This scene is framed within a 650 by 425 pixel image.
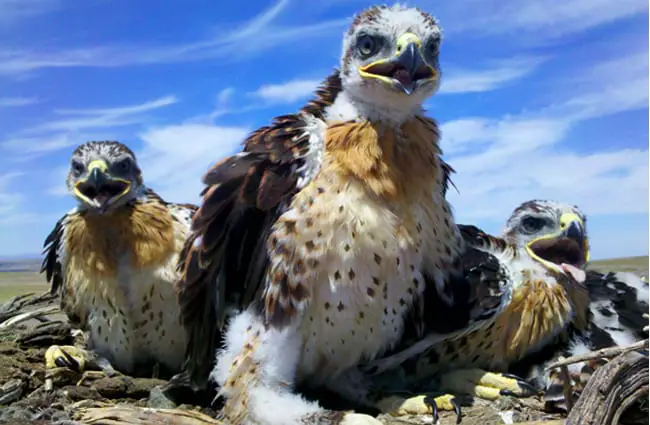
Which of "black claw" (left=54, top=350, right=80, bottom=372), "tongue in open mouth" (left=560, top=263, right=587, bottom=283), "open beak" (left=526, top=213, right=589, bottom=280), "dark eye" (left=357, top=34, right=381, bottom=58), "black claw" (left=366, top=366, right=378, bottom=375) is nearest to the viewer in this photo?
"dark eye" (left=357, top=34, right=381, bottom=58)

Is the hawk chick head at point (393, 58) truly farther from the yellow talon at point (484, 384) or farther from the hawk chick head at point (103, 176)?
the hawk chick head at point (103, 176)

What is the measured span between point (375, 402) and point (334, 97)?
171cm

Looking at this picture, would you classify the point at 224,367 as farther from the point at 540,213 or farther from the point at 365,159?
the point at 540,213

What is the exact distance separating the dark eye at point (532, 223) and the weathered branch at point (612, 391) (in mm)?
1787

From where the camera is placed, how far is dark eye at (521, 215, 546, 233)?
4.84 meters

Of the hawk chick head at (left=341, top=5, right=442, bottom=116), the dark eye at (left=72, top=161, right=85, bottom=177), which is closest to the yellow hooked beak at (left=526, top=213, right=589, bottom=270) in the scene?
the hawk chick head at (left=341, top=5, right=442, bottom=116)

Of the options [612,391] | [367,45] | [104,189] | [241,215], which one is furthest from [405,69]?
[104,189]

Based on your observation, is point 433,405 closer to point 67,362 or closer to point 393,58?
point 393,58

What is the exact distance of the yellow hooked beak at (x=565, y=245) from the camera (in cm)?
471

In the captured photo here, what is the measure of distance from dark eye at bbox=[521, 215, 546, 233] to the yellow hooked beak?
0.08 meters

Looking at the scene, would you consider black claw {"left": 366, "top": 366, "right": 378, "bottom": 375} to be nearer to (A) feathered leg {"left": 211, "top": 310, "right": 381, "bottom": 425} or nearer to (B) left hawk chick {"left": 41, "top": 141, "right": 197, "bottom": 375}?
(A) feathered leg {"left": 211, "top": 310, "right": 381, "bottom": 425}

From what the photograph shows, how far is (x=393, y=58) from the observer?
12.2ft

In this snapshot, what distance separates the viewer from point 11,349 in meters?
5.46

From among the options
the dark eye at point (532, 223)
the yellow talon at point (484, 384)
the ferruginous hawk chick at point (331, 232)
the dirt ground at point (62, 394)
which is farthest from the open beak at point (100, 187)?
the dark eye at point (532, 223)
